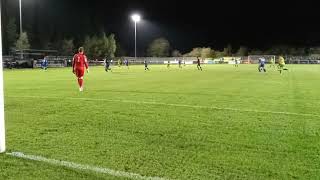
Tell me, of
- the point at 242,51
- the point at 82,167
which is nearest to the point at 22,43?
the point at 82,167

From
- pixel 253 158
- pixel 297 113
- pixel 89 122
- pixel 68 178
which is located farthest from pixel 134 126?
pixel 297 113

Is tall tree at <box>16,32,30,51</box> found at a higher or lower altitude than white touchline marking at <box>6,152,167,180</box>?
higher

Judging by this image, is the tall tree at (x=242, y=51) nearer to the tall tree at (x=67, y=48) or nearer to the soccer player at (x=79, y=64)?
the tall tree at (x=67, y=48)

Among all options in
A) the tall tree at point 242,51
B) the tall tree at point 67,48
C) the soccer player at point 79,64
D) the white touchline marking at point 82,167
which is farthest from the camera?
the tall tree at point 242,51

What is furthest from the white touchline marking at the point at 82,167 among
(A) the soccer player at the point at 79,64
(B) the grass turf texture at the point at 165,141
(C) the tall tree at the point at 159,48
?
(C) the tall tree at the point at 159,48

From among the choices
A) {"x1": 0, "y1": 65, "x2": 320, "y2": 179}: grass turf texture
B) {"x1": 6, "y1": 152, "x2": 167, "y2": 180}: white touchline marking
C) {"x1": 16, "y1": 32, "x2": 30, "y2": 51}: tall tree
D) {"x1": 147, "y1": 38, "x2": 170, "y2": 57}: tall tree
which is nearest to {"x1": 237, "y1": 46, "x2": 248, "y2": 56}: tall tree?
{"x1": 147, "y1": 38, "x2": 170, "y2": 57}: tall tree

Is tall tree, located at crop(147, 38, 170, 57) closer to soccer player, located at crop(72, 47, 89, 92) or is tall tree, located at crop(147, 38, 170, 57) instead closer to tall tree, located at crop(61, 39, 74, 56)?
tall tree, located at crop(61, 39, 74, 56)

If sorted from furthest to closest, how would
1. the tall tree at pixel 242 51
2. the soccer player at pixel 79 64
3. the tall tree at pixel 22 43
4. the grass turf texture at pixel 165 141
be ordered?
the tall tree at pixel 242 51, the tall tree at pixel 22 43, the soccer player at pixel 79 64, the grass turf texture at pixel 165 141

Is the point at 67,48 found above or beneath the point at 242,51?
beneath

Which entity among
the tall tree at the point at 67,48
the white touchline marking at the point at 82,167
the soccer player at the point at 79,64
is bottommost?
the white touchline marking at the point at 82,167

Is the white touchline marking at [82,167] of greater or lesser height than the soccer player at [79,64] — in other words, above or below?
below

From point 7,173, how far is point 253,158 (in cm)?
393

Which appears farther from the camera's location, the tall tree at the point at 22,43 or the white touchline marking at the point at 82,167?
the tall tree at the point at 22,43

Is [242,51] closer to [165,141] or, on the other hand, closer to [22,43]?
[22,43]
